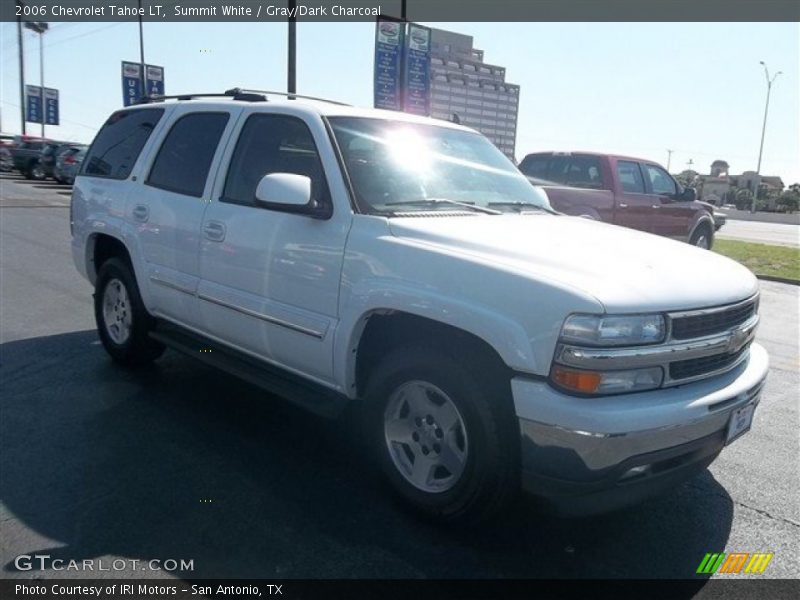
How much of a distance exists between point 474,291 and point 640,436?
872mm

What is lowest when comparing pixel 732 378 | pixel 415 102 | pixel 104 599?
pixel 104 599

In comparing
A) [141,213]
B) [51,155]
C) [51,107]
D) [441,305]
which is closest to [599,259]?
[441,305]

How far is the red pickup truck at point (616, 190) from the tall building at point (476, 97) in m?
9.43

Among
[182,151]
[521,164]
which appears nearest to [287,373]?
[182,151]

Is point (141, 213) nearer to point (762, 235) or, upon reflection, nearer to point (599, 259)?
point (599, 259)

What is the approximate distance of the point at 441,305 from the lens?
9.86 feet

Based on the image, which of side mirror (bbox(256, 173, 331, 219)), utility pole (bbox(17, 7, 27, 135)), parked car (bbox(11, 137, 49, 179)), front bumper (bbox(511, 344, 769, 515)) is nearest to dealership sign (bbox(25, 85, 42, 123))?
utility pole (bbox(17, 7, 27, 135))

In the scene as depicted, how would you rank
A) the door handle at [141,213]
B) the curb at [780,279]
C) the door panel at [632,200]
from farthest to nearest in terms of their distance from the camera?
1. the curb at [780,279]
2. the door panel at [632,200]
3. the door handle at [141,213]

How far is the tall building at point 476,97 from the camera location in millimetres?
22516

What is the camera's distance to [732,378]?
318 centimetres

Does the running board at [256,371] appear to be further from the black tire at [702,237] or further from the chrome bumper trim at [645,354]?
the black tire at [702,237]

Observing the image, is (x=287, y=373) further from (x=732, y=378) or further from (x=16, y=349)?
(x=16, y=349)

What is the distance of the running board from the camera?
3613mm

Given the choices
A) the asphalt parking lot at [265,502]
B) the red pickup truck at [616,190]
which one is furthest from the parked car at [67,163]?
the asphalt parking lot at [265,502]
